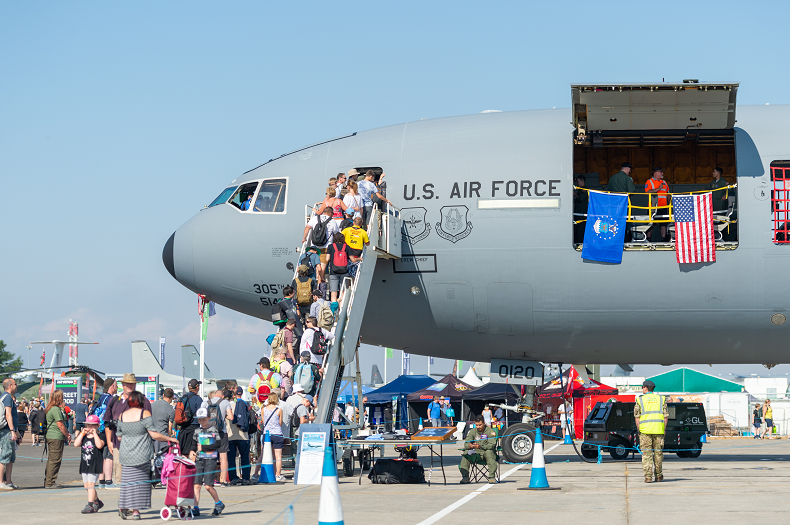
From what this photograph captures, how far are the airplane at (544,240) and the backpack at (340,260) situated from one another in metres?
1.16

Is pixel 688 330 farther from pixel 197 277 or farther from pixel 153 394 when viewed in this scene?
pixel 153 394

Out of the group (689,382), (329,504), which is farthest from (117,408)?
(689,382)

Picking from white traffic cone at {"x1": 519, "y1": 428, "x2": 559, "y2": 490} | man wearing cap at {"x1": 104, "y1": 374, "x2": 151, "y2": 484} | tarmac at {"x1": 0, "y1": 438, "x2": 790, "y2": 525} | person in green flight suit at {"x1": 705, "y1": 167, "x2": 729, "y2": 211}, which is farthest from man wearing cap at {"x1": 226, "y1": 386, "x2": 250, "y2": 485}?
person in green flight suit at {"x1": 705, "y1": 167, "x2": 729, "y2": 211}

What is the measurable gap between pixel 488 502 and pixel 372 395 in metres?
29.6

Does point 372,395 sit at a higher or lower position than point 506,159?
lower

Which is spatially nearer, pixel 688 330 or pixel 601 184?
pixel 688 330

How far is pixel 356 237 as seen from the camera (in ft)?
59.1

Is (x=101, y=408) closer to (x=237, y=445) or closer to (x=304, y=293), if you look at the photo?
(x=237, y=445)

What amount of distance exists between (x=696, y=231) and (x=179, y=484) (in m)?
11.9

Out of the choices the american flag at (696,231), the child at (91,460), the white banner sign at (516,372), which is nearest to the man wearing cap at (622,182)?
the american flag at (696,231)

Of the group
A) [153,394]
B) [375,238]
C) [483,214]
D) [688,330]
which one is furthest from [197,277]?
[153,394]

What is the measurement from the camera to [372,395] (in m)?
42.8

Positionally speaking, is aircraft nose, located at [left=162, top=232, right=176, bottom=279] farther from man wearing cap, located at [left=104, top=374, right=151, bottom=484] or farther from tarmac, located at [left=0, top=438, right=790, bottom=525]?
tarmac, located at [left=0, top=438, right=790, bottom=525]

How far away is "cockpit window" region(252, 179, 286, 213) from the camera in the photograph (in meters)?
20.3
